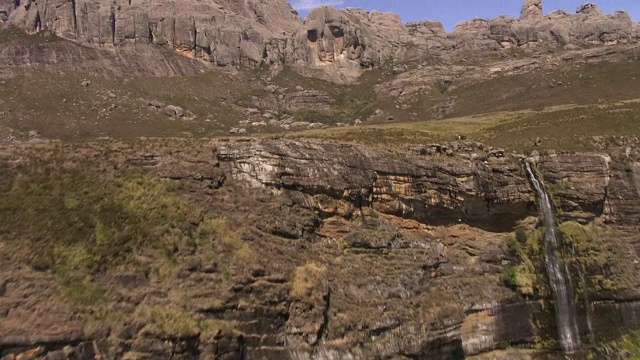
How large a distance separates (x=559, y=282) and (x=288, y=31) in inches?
5471

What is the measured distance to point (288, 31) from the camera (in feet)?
529

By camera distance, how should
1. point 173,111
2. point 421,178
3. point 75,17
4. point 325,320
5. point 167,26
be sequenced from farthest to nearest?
point 167,26 < point 75,17 < point 173,111 < point 421,178 < point 325,320

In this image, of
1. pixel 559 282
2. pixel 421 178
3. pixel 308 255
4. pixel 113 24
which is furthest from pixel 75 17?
pixel 559 282

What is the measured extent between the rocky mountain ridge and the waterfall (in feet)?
350

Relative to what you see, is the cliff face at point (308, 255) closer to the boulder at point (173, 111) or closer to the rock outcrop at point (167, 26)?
the boulder at point (173, 111)

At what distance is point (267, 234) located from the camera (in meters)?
29.5

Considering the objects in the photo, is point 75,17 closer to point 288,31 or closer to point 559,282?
point 288,31

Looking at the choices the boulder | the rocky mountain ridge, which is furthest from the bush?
the rocky mountain ridge

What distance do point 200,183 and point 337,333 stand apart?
1168cm

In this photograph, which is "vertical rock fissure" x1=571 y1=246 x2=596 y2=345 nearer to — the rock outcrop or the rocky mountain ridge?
the rocky mountain ridge

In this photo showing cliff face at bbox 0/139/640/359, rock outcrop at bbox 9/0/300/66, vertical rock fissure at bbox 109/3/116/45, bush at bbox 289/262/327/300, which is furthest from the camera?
vertical rock fissure at bbox 109/3/116/45

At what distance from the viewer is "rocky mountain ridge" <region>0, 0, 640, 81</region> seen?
4909 inches

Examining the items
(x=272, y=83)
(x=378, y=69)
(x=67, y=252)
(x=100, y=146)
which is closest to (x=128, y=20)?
(x=272, y=83)

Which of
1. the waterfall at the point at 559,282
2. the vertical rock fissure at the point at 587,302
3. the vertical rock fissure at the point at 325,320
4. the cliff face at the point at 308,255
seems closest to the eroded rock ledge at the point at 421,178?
the cliff face at the point at 308,255
